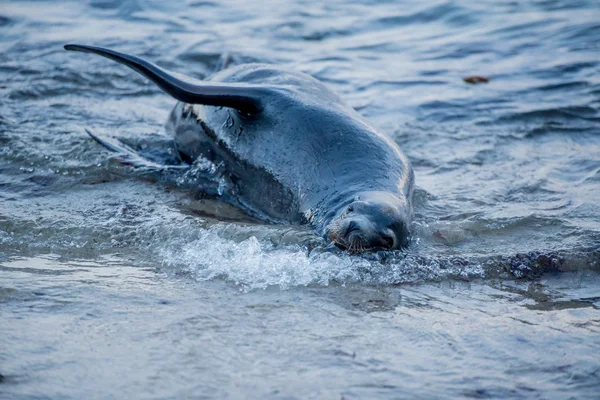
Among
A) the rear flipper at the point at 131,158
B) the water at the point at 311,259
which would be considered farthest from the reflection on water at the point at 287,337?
the rear flipper at the point at 131,158

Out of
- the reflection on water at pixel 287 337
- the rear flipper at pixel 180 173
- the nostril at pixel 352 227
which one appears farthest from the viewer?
the rear flipper at pixel 180 173

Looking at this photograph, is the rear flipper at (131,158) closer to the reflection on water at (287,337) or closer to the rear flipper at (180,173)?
the rear flipper at (180,173)

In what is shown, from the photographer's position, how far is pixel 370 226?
432cm

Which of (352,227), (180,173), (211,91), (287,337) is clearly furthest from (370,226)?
(180,173)

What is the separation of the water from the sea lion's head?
84 millimetres

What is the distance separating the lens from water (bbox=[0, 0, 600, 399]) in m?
2.99

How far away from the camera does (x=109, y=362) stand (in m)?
2.99

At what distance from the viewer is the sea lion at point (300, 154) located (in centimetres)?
450

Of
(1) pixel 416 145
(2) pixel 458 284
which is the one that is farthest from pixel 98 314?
(1) pixel 416 145

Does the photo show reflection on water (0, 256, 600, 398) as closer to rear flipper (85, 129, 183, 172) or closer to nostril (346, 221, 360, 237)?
nostril (346, 221, 360, 237)

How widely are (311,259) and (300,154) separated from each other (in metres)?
1.13

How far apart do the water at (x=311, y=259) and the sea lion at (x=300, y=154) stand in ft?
0.65

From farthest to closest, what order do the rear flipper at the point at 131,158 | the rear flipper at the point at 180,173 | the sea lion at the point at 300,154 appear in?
the rear flipper at the point at 131,158, the rear flipper at the point at 180,173, the sea lion at the point at 300,154

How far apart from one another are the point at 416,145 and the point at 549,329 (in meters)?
3.77
